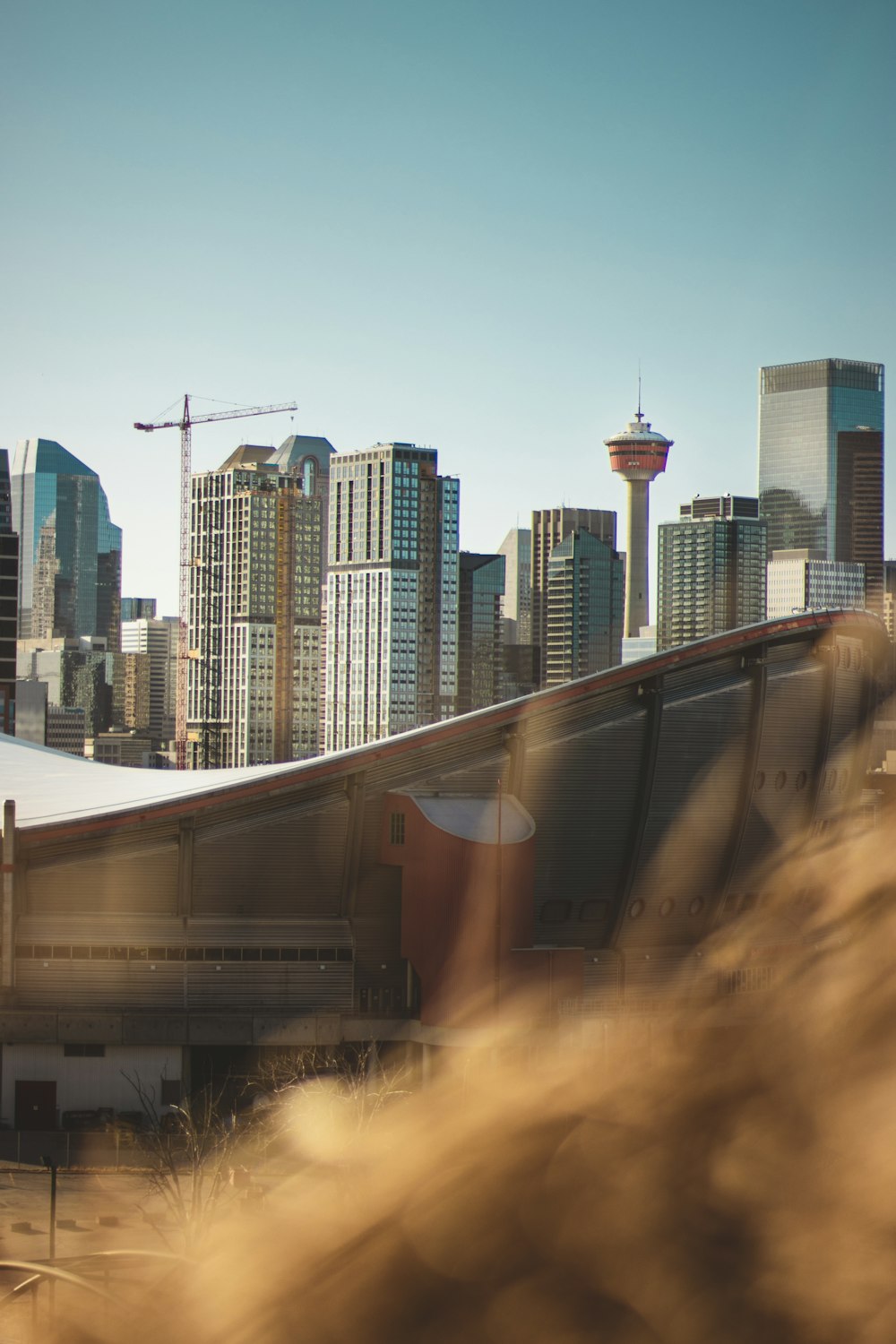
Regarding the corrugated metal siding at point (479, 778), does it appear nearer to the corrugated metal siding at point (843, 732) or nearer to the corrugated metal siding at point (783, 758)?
the corrugated metal siding at point (783, 758)

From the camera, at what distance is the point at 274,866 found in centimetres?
4838

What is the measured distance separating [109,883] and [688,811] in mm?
20301

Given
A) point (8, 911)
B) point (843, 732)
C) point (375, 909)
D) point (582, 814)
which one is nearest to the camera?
point (8, 911)

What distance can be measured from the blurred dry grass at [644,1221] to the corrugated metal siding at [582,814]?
41.0m

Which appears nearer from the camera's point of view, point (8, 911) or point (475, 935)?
point (475, 935)

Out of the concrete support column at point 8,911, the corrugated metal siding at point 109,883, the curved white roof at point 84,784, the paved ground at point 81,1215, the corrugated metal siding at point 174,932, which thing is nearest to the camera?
the paved ground at point 81,1215

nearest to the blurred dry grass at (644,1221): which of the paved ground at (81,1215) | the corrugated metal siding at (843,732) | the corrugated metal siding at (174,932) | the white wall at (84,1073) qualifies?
the paved ground at (81,1215)

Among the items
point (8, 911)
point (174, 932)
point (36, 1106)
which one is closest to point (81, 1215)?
point (36, 1106)

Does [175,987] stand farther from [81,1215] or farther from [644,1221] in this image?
[644,1221]

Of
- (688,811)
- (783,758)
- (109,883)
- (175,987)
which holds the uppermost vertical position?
(783,758)

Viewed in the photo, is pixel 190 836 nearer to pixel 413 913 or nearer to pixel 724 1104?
pixel 413 913

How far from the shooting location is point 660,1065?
842 centimetres

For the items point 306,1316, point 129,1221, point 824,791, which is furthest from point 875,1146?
point 824,791

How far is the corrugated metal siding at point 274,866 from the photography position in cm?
4791
